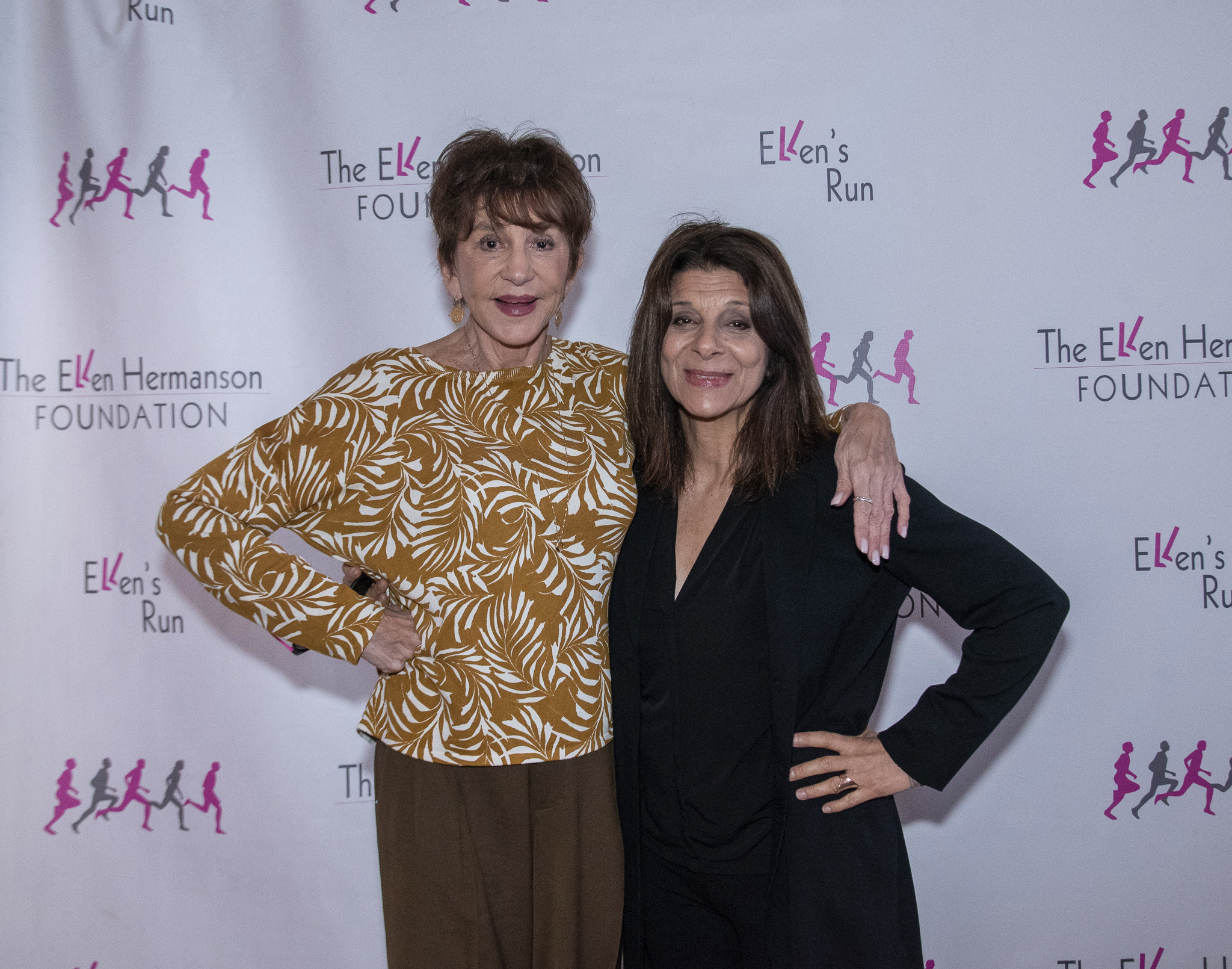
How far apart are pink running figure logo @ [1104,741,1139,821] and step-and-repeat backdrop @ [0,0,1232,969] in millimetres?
13

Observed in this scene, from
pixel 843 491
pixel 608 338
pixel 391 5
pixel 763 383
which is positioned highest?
pixel 391 5

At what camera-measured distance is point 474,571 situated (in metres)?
1.29

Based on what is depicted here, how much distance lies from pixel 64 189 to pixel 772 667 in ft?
6.69

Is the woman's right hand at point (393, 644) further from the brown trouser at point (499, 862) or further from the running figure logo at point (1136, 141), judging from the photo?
the running figure logo at point (1136, 141)

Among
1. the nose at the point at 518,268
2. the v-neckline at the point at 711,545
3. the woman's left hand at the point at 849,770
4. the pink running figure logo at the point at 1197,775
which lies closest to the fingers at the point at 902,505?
the v-neckline at the point at 711,545

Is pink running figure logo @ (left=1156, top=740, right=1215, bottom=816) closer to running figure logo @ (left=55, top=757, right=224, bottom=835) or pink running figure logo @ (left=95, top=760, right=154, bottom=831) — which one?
running figure logo @ (left=55, top=757, right=224, bottom=835)

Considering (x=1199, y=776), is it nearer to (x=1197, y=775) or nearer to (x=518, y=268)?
(x=1197, y=775)

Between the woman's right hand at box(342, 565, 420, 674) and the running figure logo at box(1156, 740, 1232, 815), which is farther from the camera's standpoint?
the running figure logo at box(1156, 740, 1232, 815)

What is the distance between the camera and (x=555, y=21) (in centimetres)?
208

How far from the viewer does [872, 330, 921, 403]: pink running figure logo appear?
2119 millimetres

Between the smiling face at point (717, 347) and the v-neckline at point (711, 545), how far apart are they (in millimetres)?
148

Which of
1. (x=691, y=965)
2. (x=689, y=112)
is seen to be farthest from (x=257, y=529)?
(x=689, y=112)

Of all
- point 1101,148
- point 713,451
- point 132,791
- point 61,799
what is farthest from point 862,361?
point 61,799

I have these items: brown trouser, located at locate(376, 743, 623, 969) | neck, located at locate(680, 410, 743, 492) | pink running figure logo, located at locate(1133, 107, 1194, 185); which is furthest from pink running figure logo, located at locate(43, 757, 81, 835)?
pink running figure logo, located at locate(1133, 107, 1194, 185)
